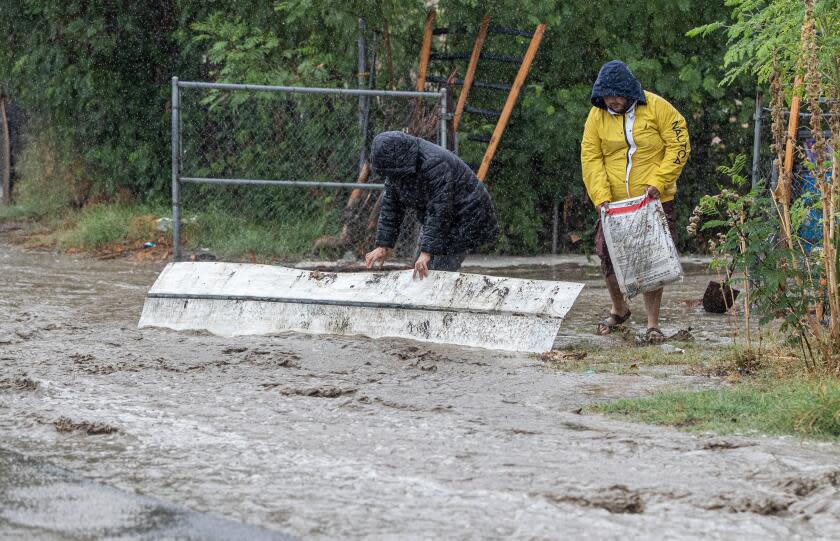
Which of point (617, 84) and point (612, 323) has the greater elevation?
point (617, 84)

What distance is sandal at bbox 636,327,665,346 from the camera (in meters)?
7.38

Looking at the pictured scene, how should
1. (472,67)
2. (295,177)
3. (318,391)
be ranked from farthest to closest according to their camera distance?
(295,177), (472,67), (318,391)

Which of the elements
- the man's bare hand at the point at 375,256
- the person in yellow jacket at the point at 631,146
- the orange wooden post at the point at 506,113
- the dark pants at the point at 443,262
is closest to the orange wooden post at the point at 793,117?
the person in yellow jacket at the point at 631,146

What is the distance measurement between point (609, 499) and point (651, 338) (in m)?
3.71

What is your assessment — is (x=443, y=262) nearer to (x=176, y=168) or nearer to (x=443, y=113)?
(x=443, y=113)

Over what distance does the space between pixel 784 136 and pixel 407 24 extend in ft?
19.8

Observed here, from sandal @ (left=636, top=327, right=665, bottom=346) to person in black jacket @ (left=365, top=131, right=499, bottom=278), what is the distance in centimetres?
127

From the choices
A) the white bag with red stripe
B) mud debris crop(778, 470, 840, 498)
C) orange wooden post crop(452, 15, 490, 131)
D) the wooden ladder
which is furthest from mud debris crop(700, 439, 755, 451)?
orange wooden post crop(452, 15, 490, 131)

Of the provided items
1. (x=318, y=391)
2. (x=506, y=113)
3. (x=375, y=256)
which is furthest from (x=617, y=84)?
(x=506, y=113)

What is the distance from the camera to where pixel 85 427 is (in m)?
4.86

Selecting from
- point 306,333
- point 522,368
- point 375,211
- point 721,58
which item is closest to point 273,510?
point 522,368

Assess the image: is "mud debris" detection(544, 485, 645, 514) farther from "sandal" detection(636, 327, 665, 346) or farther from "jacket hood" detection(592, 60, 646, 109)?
"jacket hood" detection(592, 60, 646, 109)

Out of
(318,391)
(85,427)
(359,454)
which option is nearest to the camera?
(359,454)

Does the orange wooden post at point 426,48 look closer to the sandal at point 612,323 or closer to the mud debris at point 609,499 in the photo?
the sandal at point 612,323
